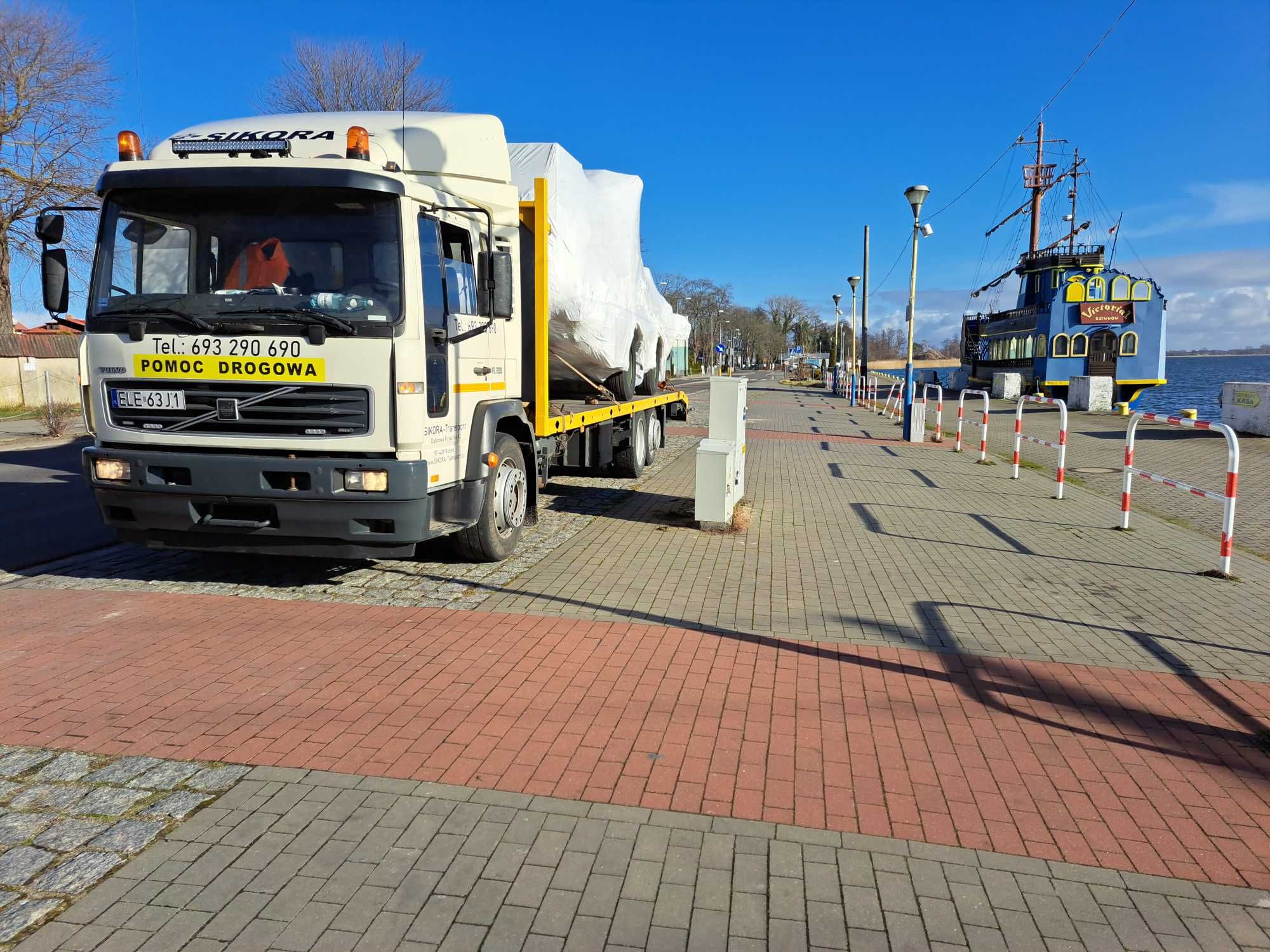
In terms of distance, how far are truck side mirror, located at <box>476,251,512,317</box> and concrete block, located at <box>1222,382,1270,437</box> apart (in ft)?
61.4

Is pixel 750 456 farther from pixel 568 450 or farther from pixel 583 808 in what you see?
pixel 583 808

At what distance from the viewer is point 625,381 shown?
11531 millimetres

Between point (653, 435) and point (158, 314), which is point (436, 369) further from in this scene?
point (653, 435)

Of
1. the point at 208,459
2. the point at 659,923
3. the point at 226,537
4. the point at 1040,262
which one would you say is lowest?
the point at 659,923

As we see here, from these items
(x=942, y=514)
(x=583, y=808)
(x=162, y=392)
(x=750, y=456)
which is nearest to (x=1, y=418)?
(x=750, y=456)

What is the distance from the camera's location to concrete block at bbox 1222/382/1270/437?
19.5 m

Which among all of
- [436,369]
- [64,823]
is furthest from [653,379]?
[64,823]

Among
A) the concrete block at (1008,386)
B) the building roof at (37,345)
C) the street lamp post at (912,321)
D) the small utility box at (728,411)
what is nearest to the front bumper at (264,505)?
the small utility box at (728,411)

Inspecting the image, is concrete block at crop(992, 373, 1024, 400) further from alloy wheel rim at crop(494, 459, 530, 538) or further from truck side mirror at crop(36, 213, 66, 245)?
truck side mirror at crop(36, 213, 66, 245)

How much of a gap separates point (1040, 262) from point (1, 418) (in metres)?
46.5

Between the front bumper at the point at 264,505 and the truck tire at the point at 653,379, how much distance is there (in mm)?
7118

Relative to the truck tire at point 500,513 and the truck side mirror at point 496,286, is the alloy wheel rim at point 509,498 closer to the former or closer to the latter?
the truck tire at point 500,513

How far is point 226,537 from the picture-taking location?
6148mm

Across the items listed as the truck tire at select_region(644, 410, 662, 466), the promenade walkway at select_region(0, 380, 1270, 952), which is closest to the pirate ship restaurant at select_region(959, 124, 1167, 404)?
the truck tire at select_region(644, 410, 662, 466)
